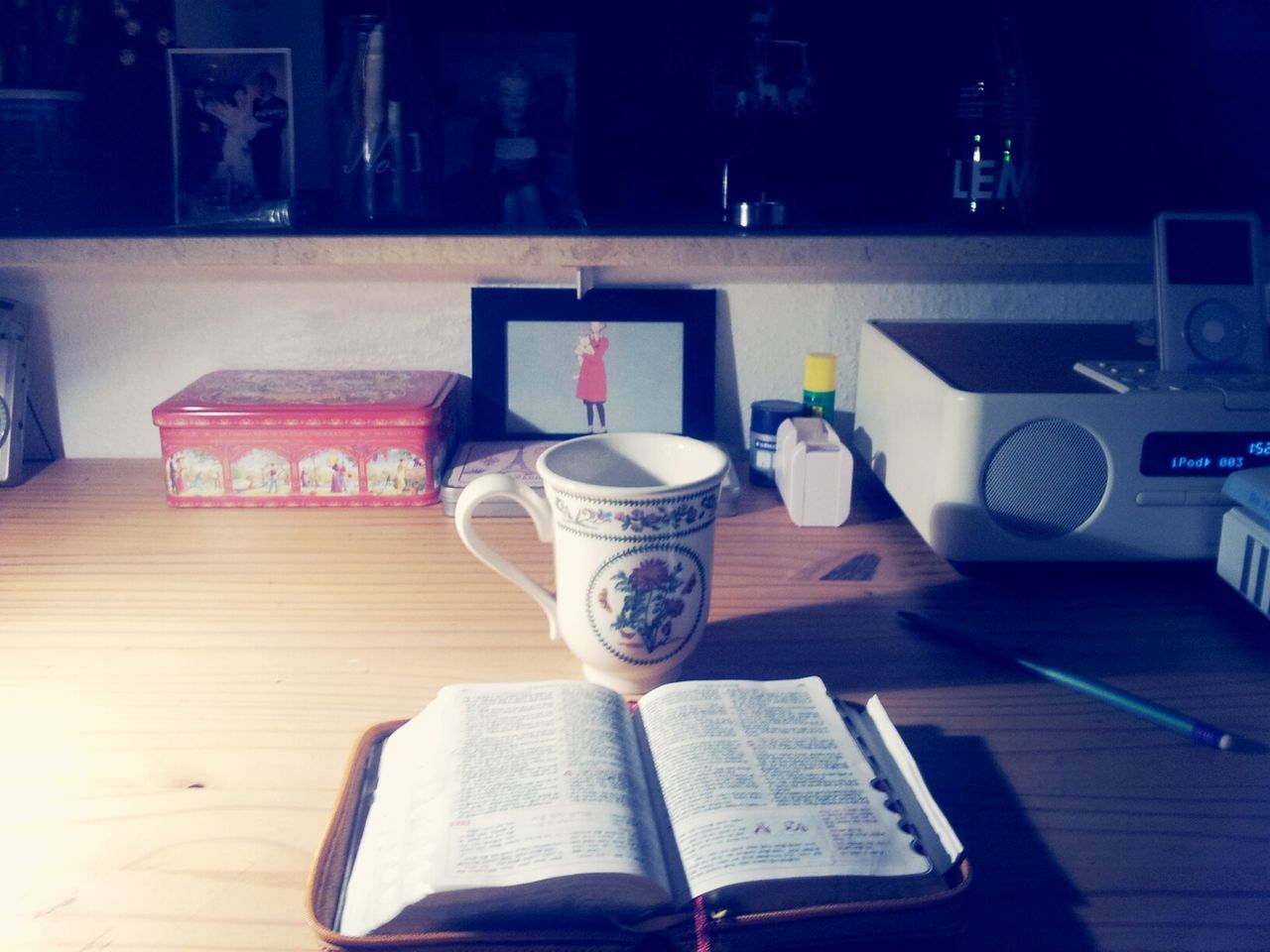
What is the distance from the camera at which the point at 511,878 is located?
40 cm

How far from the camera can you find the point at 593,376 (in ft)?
3.23

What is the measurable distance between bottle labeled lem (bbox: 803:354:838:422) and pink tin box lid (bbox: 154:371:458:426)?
12.6 inches

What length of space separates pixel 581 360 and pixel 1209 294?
0.52m

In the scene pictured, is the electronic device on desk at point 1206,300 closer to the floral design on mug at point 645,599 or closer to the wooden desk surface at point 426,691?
the wooden desk surface at point 426,691

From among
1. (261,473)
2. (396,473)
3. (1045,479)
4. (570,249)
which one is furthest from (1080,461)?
(261,473)

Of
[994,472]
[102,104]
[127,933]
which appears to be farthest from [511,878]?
[102,104]

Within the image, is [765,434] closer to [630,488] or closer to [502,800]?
[630,488]

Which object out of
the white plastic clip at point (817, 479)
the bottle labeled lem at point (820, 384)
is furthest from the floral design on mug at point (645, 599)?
the bottle labeled lem at point (820, 384)

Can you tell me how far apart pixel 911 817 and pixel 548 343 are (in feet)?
2.02

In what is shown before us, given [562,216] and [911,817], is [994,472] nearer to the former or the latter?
[911,817]

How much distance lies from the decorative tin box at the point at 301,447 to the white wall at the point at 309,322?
0.37ft

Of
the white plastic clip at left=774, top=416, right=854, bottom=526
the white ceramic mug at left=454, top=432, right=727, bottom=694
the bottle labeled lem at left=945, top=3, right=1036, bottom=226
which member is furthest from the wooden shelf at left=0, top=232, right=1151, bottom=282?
the white ceramic mug at left=454, top=432, right=727, bottom=694

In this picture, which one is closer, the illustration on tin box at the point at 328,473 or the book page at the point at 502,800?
the book page at the point at 502,800

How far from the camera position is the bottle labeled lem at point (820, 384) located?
3.10ft
